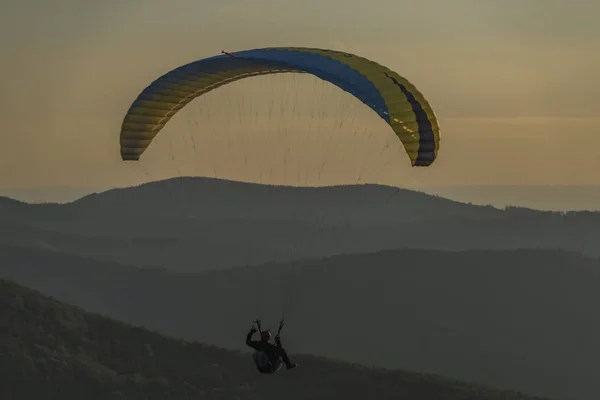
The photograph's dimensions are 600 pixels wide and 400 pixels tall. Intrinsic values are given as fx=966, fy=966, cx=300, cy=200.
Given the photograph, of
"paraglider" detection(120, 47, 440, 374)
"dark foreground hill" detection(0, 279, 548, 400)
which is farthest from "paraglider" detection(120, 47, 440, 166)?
"dark foreground hill" detection(0, 279, 548, 400)

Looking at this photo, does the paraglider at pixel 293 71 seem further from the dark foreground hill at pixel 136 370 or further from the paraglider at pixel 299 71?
the dark foreground hill at pixel 136 370

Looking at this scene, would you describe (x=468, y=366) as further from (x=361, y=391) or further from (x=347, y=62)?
(x=347, y=62)

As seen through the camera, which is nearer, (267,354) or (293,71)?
(267,354)

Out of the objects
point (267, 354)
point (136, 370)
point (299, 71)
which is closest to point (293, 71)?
point (299, 71)

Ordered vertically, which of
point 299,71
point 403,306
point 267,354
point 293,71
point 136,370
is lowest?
point 136,370

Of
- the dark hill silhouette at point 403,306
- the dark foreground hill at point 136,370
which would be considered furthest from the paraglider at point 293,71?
the dark hill silhouette at point 403,306

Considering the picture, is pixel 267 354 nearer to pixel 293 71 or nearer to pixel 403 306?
pixel 293 71

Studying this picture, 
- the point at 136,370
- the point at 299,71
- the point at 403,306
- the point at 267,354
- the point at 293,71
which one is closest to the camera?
the point at 267,354

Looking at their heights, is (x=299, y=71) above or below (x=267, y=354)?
above
